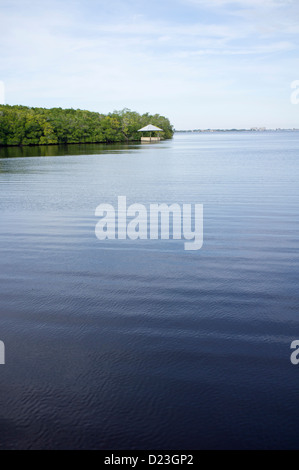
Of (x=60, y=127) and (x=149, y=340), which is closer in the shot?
(x=149, y=340)

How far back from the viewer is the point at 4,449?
3865mm

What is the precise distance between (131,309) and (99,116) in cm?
13572

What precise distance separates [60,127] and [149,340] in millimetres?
105267

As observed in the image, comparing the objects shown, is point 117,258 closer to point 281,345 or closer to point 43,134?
point 281,345

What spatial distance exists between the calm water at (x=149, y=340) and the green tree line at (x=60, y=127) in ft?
280

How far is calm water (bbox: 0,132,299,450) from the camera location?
4.10 metres

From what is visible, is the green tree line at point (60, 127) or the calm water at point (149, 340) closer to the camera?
the calm water at point (149, 340)

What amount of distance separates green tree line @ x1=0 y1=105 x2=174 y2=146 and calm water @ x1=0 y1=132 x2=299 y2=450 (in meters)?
85.4

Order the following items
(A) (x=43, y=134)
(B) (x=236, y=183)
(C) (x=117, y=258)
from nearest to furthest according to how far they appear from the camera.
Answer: (C) (x=117, y=258), (B) (x=236, y=183), (A) (x=43, y=134)

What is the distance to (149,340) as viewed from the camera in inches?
229

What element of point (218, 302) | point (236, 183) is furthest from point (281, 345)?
point (236, 183)

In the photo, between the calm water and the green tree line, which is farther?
the green tree line

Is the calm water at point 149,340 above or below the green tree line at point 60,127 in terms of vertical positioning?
below

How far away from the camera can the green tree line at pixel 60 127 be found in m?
91.2
